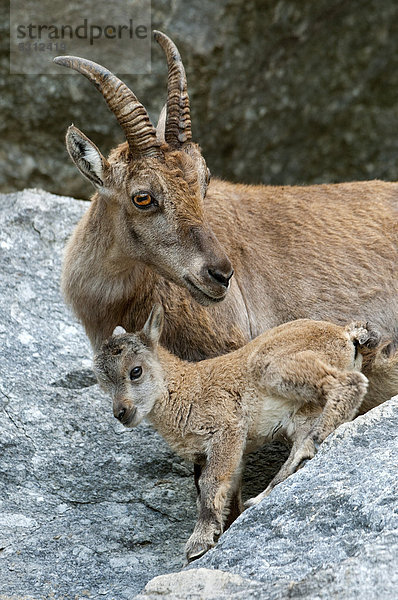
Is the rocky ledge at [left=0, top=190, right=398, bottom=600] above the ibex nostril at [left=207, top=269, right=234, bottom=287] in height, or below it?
below

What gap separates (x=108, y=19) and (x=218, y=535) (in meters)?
8.88

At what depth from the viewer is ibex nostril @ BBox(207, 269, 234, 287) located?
24.9 feet

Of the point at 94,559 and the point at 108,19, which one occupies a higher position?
the point at 108,19

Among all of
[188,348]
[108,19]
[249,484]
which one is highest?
[108,19]

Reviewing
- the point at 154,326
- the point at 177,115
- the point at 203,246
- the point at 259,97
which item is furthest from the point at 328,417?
the point at 259,97

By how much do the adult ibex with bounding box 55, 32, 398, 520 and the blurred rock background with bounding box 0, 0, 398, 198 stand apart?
4806 millimetres

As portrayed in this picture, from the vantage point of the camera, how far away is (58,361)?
30.9 ft

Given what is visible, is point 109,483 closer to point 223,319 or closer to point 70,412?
point 70,412

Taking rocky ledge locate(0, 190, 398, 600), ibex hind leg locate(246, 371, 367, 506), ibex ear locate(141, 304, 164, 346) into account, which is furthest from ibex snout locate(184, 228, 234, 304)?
rocky ledge locate(0, 190, 398, 600)

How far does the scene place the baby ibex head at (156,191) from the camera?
7730 millimetres

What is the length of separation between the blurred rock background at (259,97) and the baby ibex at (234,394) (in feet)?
23.0

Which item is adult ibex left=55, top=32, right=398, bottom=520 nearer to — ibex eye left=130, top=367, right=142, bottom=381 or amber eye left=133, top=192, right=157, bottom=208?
amber eye left=133, top=192, right=157, bottom=208

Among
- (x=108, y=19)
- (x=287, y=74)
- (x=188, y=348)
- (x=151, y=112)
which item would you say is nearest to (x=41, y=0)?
(x=108, y=19)

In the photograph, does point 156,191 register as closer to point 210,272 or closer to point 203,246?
point 203,246
